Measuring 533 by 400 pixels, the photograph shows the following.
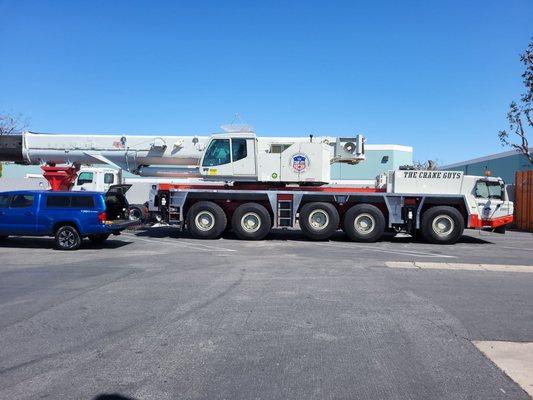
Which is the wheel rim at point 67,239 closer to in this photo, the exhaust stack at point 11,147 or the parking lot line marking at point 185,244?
the parking lot line marking at point 185,244

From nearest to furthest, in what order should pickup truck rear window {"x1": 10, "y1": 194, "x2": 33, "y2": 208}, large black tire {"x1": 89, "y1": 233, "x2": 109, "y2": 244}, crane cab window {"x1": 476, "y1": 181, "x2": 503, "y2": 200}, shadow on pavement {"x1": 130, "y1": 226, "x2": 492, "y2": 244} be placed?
1. pickup truck rear window {"x1": 10, "y1": 194, "x2": 33, "y2": 208}
2. large black tire {"x1": 89, "y1": 233, "x2": 109, "y2": 244}
3. crane cab window {"x1": 476, "y1": 181, "x2": 503, "y2": 200}
4. shadow on pavement {"x1": 130, "y1": 226, "x2": 492, "y2": 244}

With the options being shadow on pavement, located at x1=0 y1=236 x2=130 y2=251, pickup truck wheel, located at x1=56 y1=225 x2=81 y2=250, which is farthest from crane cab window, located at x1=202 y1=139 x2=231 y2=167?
pickup truck wheel, located at x1=56 y1=225 x2=81 y2=250

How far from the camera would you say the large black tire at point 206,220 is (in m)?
17.3

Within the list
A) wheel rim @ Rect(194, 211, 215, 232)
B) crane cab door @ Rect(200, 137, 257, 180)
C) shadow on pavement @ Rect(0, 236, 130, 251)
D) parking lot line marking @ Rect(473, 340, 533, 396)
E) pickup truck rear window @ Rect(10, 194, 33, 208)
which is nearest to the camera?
parking lot line marking @ Rect(473, 340, 533, 396)

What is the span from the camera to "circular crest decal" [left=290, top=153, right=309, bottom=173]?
674 inches

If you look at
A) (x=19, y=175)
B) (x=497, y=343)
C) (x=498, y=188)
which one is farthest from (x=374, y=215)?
(x=19, y=175)

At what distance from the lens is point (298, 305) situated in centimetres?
745

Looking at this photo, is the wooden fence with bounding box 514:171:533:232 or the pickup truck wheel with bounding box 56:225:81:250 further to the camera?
the wooden fence with bounding box 514:171:533:232

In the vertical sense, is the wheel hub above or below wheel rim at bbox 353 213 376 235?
below

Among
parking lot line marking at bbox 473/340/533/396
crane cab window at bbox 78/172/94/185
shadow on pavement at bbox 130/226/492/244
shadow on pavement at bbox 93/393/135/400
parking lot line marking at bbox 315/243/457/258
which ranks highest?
crane cab window at bbox 78/172/94/185

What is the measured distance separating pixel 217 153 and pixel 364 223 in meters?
5.52

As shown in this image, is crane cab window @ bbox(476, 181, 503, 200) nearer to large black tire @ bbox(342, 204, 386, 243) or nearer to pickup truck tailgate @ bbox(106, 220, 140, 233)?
large black tire @ bbox(342, 204, 386, 243)

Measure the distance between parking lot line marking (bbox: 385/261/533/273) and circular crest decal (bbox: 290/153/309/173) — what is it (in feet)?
19.5

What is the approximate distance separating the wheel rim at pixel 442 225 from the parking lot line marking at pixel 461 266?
4880mm
